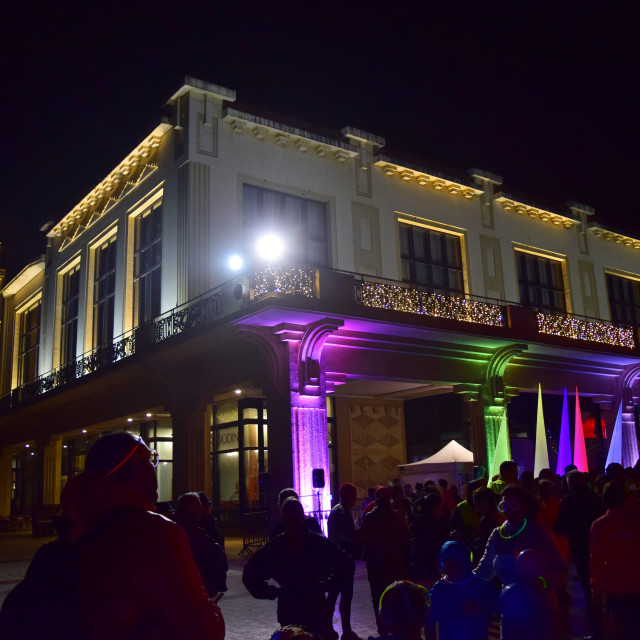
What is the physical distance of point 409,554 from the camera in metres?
9.70

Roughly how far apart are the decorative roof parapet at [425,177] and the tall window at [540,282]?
3.18 metres

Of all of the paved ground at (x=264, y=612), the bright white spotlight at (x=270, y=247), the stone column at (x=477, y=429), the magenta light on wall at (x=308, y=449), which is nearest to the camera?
the paved ground at (x=264, y=612)

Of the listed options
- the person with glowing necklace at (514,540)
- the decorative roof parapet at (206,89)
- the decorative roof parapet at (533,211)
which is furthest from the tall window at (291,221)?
the person with glowing necklace at (514,540)

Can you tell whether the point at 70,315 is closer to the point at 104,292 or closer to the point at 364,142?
the point at 104,292

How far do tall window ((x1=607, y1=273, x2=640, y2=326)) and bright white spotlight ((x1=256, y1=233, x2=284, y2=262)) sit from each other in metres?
14.3

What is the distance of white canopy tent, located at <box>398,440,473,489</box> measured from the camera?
1820cm

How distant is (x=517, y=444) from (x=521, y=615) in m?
17.8

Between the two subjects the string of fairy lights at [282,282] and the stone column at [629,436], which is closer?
the string of fairy lights at [282,282]

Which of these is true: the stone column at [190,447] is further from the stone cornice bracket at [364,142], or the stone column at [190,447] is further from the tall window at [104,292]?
the stone cornice bracket at [364,142]

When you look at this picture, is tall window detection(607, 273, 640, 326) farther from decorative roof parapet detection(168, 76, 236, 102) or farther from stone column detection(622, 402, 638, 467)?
decorative roof parapet detection(168, 76, 236, 102)

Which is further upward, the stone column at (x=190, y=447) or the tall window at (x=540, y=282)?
the tall window at (x=540, y=282)

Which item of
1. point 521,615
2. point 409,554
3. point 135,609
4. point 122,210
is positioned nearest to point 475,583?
point 521,615

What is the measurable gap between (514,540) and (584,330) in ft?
57.9

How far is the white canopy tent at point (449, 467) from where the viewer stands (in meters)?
18.2
